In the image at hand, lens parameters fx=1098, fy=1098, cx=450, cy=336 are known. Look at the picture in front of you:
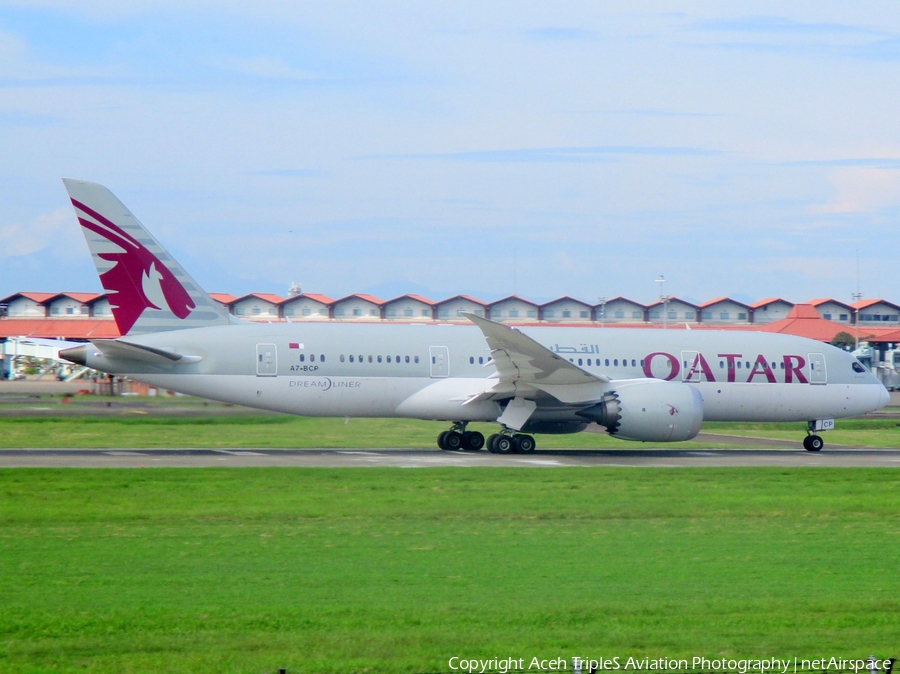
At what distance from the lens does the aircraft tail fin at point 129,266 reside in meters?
28.5

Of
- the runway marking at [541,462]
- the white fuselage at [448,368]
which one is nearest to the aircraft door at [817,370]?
the white fuselage at [448,368]

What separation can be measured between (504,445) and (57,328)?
5980cm

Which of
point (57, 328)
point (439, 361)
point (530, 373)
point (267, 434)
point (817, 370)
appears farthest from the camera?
point (57, 328)

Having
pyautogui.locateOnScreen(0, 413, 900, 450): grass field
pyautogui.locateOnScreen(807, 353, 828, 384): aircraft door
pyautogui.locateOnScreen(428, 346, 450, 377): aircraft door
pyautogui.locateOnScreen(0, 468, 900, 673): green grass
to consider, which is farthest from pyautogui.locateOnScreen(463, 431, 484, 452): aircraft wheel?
pyautogui.locateOnScreen(807, 353, 828, 384): aircraft door

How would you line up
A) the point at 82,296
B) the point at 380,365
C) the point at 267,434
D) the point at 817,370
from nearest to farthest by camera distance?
1. the point at 380,365
2. the point at 817,370
3. the point at 267,434
4. the point at 82,296

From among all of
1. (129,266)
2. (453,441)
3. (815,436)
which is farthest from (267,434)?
(815,436)

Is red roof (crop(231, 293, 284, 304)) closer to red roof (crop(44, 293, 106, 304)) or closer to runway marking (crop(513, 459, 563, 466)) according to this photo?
red roof (crop(44, 293, 106, 304))

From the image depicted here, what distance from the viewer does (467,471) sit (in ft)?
76.2

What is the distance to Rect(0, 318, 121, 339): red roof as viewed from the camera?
76.5 m

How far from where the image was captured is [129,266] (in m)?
28.6

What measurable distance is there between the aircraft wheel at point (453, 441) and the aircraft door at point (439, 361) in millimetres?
1691

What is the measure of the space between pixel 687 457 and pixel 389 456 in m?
8.00

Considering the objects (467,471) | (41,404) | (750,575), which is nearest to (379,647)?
(750,575)

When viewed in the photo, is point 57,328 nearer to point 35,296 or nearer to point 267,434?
point 35,296
